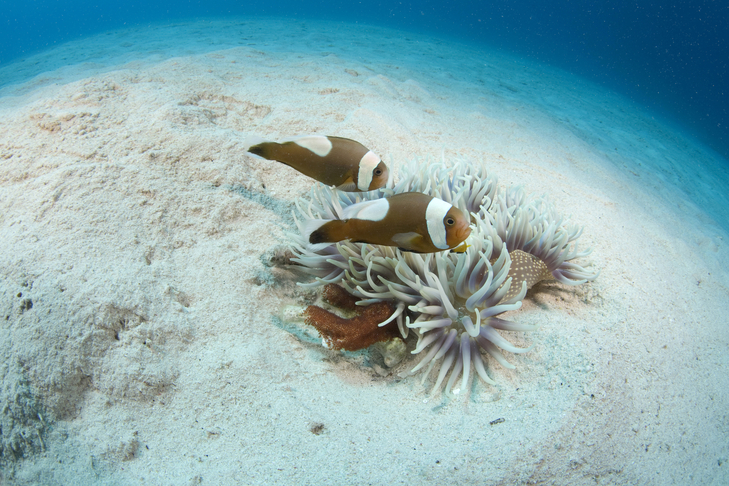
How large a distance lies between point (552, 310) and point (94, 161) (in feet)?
11.9

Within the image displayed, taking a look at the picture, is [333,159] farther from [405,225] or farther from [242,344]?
[242,344]

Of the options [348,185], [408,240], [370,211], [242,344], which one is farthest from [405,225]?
[242,344]

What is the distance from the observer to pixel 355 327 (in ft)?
6.54

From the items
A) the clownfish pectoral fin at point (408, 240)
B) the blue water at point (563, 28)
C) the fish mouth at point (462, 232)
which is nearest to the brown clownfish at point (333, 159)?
the clownfish pectoral fin at point (408, 240)

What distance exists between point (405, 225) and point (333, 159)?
654mm

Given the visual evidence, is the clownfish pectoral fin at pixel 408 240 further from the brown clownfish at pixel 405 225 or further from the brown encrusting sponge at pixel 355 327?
the brown encrusting sponge at pixel 355 327

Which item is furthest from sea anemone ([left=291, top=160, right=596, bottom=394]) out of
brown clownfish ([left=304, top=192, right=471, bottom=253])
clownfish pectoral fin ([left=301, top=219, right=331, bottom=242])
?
brown clownfish ([left=304, top=192, right=471, bottom=253])

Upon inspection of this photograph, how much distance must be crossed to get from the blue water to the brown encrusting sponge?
23.6 m

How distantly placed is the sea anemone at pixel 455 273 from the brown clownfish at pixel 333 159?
322mm

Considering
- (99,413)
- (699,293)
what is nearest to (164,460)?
(99,413)

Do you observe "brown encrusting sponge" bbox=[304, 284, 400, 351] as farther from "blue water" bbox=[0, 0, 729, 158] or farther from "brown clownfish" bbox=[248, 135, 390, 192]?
"blue water" bbox=[0, 0, 729, 158]

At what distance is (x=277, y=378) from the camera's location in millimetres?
1918

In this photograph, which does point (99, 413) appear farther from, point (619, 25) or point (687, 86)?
point (619, 25)

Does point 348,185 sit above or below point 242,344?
above
